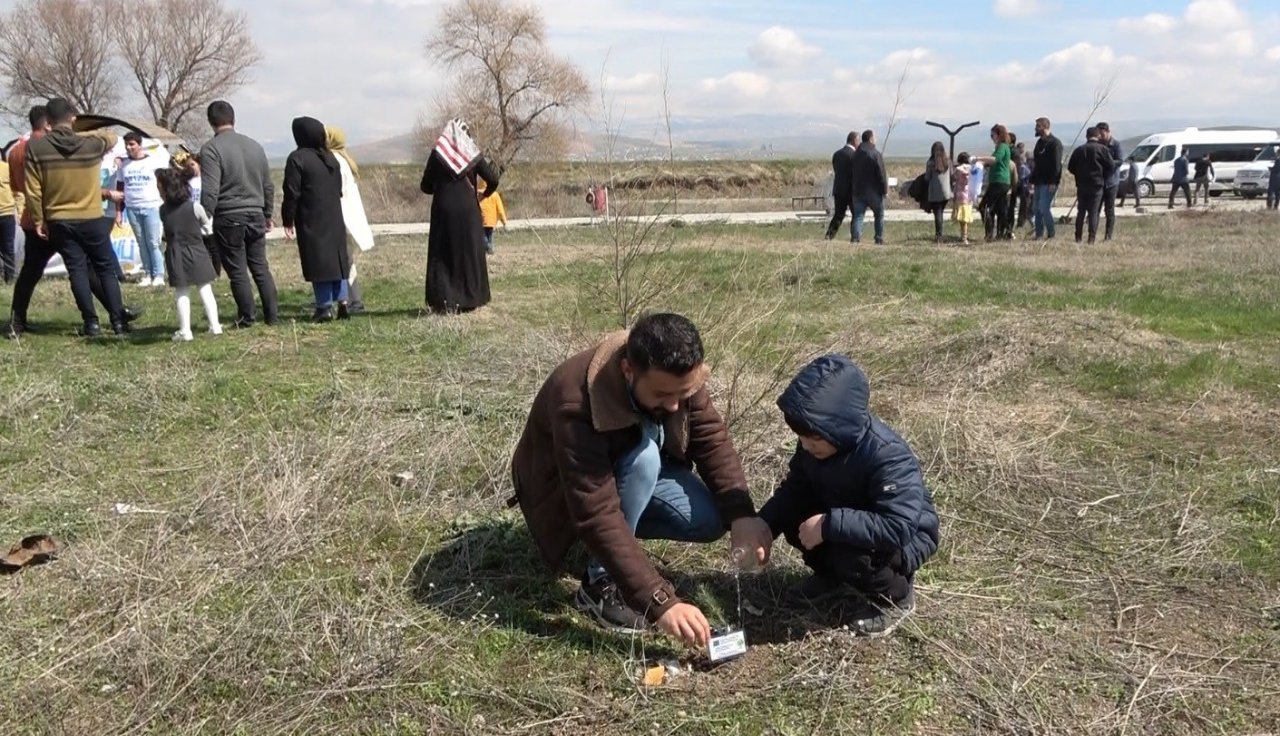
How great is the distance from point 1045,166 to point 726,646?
11681 mm

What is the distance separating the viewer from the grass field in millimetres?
2559

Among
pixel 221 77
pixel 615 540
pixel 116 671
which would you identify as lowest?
pixel 116 671

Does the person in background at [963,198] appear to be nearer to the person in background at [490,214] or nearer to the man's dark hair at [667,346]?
the person in background at [490,214]

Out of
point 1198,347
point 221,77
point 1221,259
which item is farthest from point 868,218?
point 221,77

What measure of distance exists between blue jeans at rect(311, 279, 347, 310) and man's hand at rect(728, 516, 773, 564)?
567 centimetres

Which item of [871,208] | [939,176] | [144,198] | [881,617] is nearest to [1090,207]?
[939,176]

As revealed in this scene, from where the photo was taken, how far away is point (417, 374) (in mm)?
5801

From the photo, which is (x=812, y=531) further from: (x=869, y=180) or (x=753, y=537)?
(x=869, y=180)

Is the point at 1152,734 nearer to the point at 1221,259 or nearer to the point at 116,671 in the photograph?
the point at 116,671

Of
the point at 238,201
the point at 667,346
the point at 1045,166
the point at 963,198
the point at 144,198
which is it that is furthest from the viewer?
the point at 963,198

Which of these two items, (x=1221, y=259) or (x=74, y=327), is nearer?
(x=74, y=327)

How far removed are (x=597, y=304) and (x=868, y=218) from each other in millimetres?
15966

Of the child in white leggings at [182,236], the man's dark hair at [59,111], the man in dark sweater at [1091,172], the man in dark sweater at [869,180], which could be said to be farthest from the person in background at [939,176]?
the man's dark hair at [59,111]

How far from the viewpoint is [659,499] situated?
115 inches
